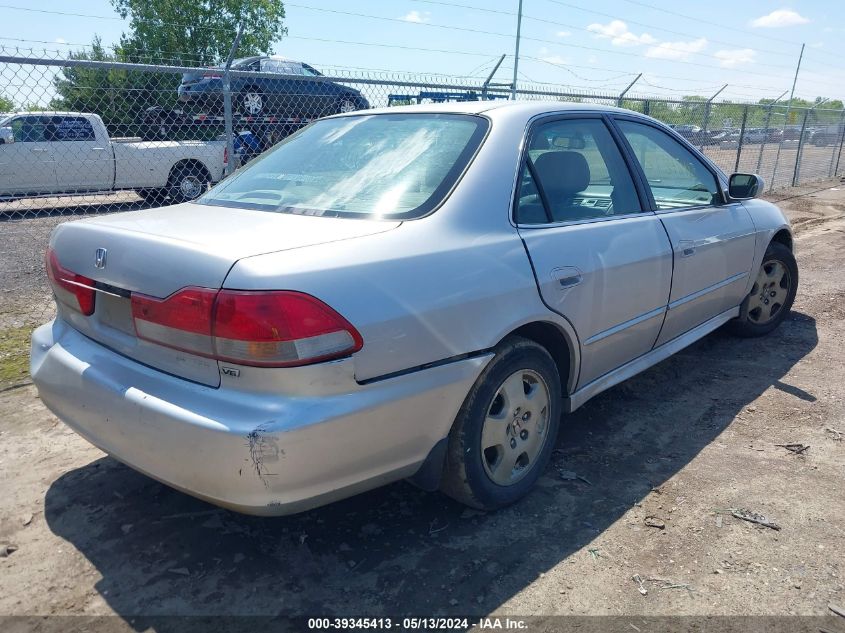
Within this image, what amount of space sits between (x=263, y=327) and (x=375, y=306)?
1.19 feet

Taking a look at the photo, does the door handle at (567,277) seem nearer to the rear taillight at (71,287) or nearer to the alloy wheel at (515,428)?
the alloy wheel at (515,428)

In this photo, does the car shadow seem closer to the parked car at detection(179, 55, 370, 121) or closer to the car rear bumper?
the car rear bumper

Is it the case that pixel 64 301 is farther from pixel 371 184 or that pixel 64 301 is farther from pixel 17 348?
pixel 17 348

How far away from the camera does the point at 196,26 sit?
38656mm

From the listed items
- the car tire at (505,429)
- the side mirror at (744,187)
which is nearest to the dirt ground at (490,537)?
the car tire at (505,429)

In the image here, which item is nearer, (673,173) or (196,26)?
(673,173)

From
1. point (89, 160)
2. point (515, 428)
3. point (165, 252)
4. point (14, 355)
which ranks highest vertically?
point (165, 252)

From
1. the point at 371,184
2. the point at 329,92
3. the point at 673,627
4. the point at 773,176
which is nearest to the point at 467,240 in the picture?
the point at 371,184

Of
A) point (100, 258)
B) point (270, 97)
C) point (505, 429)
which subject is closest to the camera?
point (100, 258)

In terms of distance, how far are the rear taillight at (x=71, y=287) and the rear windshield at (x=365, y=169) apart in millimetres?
700

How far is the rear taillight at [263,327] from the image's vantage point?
6.60 ft

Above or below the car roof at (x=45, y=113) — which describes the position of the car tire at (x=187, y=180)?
below

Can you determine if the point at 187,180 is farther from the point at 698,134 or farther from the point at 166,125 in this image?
the point at 698,134

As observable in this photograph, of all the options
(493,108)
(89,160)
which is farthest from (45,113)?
(493,108)
